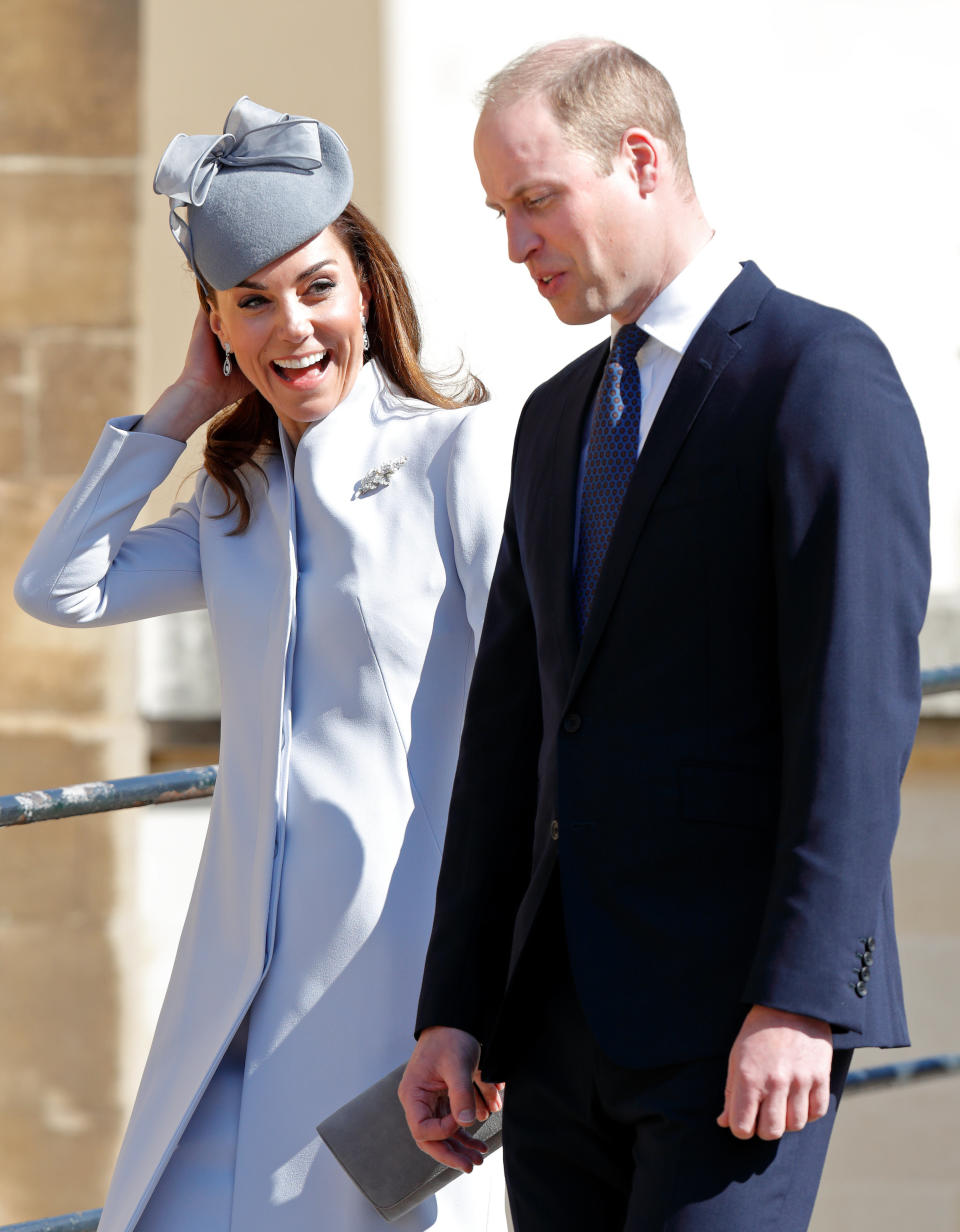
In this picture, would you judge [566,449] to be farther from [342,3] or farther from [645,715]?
[342,3]

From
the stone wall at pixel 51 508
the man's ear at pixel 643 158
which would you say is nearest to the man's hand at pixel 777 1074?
the man's ear at pixel 643 158

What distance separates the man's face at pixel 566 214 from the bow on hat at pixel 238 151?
82 centimetres

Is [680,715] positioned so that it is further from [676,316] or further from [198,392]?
[198,392]

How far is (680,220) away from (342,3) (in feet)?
9.47

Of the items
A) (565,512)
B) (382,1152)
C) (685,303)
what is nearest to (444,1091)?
(382,1152)

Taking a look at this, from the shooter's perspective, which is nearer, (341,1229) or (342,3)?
(341,1229)

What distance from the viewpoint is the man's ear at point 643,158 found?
5.59 ft

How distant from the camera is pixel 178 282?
15.9 feet

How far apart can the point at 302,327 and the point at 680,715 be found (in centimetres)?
98

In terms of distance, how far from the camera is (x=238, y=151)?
8.22 ft

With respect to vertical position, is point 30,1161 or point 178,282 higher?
point 178,282

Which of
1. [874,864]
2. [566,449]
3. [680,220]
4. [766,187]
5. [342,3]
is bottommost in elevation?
[874,864]

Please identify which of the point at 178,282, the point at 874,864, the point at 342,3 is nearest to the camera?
the point at 874,864

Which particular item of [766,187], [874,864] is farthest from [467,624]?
[766,187]
